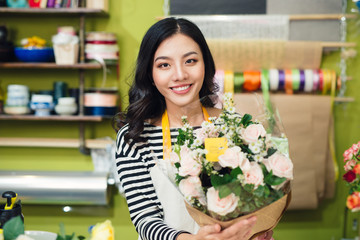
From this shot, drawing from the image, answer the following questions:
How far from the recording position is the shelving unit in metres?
2.58

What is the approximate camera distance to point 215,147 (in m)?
0.97

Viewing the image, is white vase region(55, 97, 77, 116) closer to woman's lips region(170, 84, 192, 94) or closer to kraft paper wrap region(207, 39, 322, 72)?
kraft paper wrap region(207, 39, 322, 72)

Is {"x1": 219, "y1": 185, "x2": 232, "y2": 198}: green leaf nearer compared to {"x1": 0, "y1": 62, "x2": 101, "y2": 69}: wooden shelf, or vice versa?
{"x1": 219, "y1": 185, "x2": 232, "y2": 198}: green leaf

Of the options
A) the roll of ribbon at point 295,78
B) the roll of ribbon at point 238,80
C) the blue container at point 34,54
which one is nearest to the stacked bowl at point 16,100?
the blue container at point 34,54

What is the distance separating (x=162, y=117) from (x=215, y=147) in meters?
0.52

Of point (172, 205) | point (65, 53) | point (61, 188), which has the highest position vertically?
point (65, 53)

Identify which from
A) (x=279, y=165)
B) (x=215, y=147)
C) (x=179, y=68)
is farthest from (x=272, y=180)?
(x=179, y=68)

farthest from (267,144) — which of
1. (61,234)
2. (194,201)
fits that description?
(61,234)

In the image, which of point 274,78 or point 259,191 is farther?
point 274,78

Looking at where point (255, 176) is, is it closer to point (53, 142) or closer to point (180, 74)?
point (180, 74)

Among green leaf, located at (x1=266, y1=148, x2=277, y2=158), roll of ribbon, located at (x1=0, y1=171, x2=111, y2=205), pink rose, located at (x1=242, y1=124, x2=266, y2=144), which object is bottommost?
roll of ribbon, located at (x1=0, y1=171, x2=111, y2=205)

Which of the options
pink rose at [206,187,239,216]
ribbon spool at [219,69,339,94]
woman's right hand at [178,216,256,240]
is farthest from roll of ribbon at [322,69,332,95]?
pink rose at [206,187,239,216]

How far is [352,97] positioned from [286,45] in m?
0.63

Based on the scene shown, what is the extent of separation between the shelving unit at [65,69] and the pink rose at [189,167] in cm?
172
